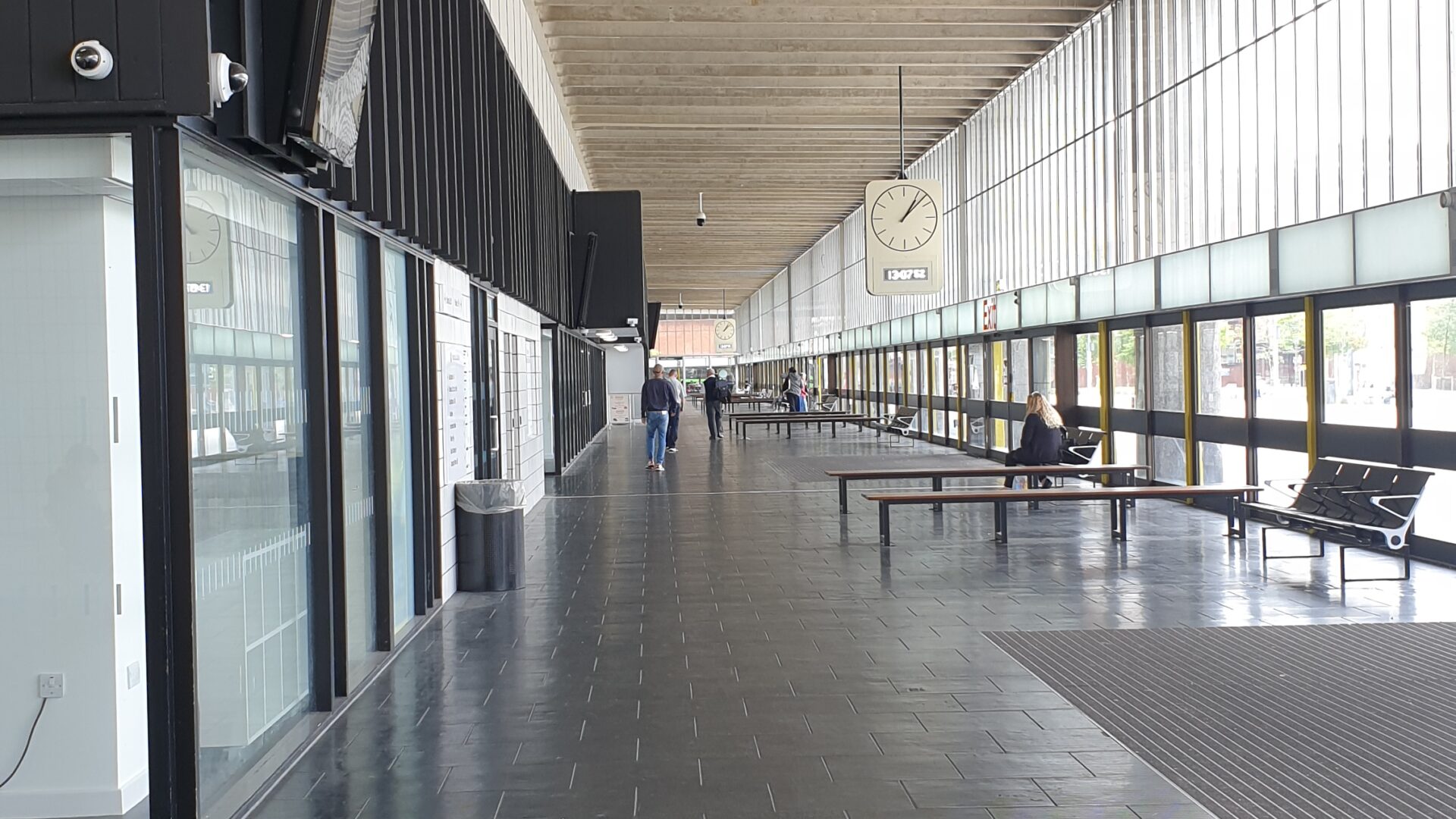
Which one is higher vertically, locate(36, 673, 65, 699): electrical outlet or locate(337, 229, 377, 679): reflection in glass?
locate(337, 229, 377, 679): reflection in glass

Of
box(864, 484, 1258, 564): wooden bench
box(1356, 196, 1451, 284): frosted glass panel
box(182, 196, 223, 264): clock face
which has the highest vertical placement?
box(1356, 196, 1451, 284): frosted glass panel

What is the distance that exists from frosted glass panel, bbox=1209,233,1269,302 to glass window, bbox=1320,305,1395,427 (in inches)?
28.4

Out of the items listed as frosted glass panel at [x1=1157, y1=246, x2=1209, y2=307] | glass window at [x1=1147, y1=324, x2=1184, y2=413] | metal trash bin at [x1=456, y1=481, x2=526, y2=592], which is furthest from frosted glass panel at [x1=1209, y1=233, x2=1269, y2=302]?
metal trash bin at [x1=456, y1=481, x2=526, y2=592]

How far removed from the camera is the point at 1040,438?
12234 mm

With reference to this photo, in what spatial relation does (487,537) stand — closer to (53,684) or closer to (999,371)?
(53,684)

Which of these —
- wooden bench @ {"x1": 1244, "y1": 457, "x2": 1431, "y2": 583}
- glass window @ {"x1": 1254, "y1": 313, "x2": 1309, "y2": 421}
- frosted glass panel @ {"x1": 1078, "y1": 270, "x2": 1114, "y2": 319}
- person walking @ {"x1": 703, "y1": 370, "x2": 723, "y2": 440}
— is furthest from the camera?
person walking @ {"x1": 703, "y1": 370, "x2": 723, "y2": 440}

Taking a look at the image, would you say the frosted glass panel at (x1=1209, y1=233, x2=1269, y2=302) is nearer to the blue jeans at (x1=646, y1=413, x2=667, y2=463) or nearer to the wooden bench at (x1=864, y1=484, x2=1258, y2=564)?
the wooden bench at (x1=864, y1=484, x2=1258, y2=564)

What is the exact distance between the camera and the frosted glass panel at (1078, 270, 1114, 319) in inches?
546

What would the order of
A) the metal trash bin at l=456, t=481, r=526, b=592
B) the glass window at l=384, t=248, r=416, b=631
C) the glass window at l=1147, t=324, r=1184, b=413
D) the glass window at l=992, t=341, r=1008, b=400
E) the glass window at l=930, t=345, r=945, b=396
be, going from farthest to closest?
the glass window at l=930, t=345, r=945, b=396 → the glass window at l=992, t=341, r=1008, b=400 → the glass window at l=1147, t=324, r=1184, b=413 → the metal trash bin at l=456, t=481, r=526, b=592 → the glass window at l=384, t=248, r=416, b=631

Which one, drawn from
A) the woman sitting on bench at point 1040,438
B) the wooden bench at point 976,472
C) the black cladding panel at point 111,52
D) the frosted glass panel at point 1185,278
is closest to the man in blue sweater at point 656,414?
the wooden bench at point 976,472

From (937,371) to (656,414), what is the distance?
773 centimetres

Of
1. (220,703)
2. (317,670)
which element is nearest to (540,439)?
(317,670)

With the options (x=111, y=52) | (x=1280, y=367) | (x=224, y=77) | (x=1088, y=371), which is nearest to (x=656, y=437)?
(x=1088, y=371)

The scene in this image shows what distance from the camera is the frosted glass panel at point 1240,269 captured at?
1018 centimetres
